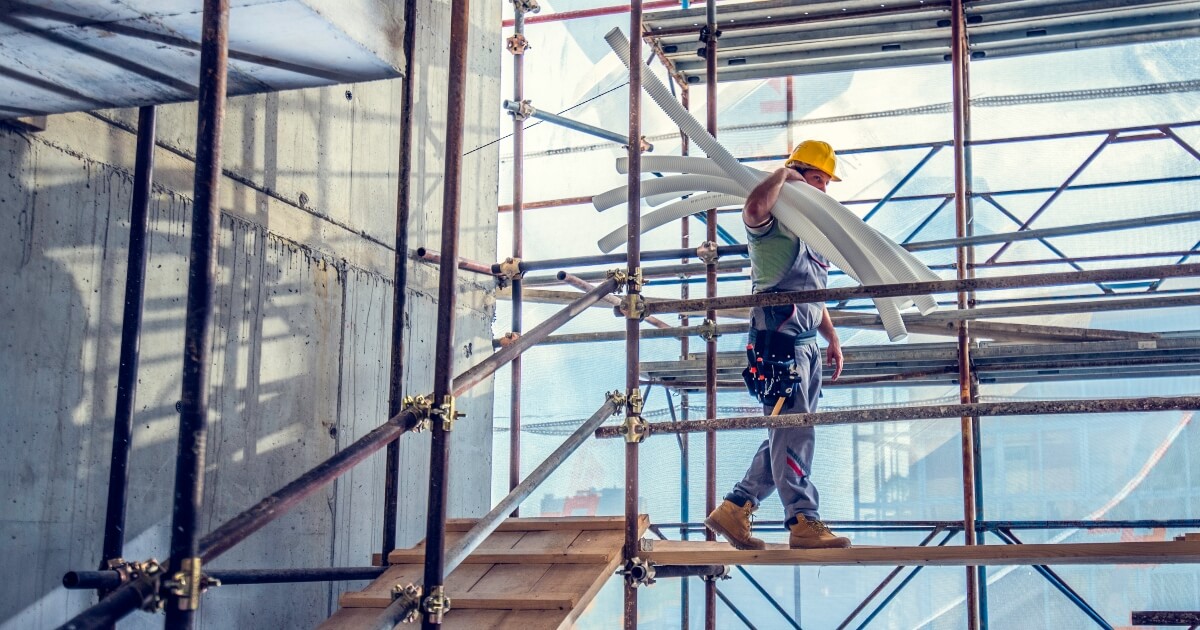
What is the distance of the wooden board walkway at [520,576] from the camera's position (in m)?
4.40

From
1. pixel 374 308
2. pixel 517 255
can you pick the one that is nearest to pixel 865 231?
pixel 374 308

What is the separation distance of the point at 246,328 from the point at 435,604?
5.92ft

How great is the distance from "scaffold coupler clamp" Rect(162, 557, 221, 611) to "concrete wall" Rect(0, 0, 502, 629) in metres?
1.29

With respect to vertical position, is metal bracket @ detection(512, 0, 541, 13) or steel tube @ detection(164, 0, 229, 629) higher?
metal bracket @ detection(512, 0, 541, 13)

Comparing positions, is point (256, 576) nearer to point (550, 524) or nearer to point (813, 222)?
point (550, 524)

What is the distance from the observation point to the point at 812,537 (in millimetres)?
4828

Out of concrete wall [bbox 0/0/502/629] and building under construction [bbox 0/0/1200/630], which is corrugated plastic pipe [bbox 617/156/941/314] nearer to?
building under construction [bbox 0/0/1200/630]

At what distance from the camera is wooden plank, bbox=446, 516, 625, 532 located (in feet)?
17.3

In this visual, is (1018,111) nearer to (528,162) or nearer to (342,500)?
(528,162)

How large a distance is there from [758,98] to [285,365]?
364 inches

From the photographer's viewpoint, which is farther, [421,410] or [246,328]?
[246,328]

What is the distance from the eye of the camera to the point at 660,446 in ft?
46.9

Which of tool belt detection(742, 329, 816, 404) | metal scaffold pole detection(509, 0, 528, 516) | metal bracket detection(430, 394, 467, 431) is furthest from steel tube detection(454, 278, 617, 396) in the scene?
metal scaffold pole detection(509, 0, 528, 516)

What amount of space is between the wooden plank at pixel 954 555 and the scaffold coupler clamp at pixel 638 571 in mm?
42
